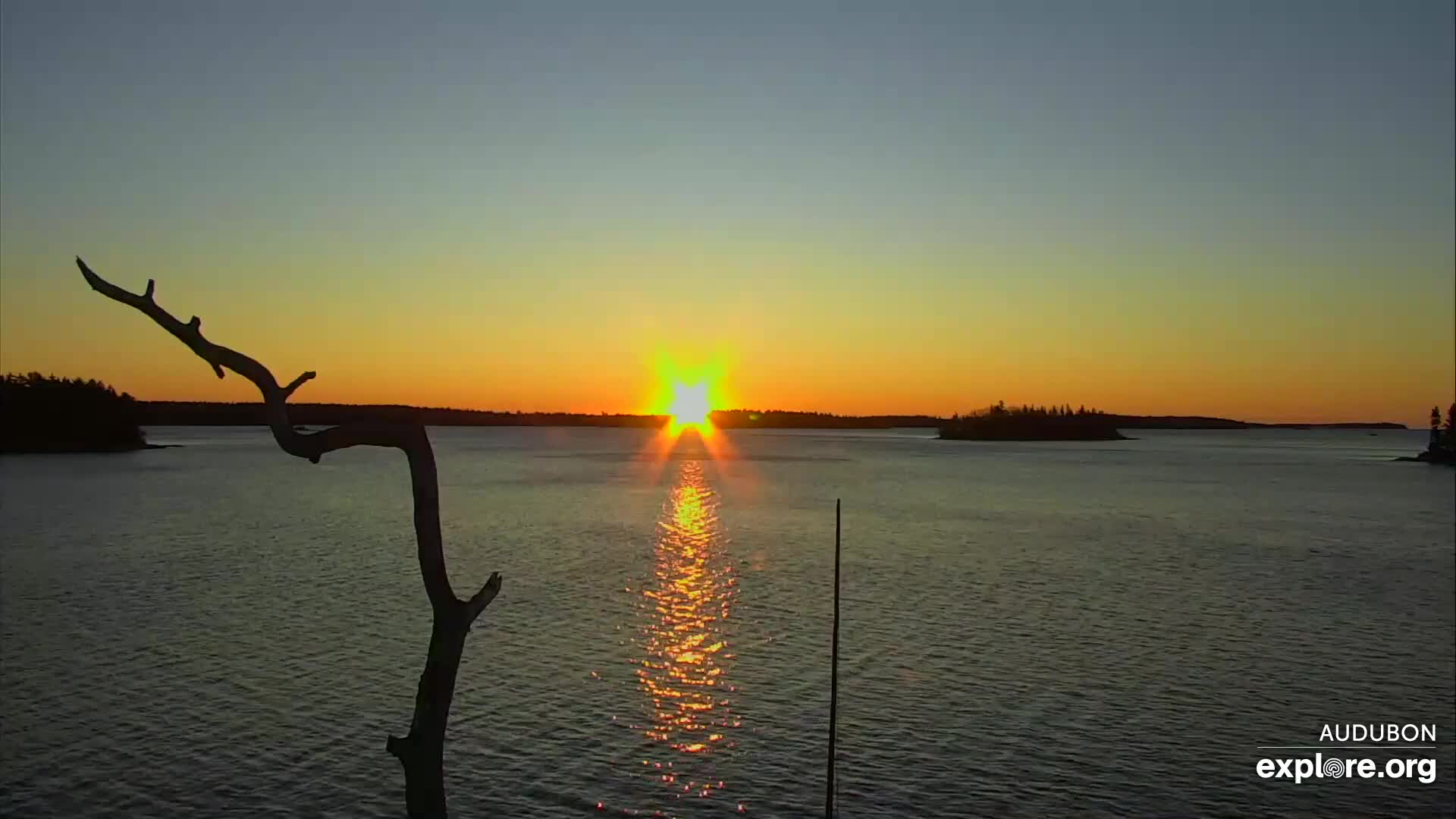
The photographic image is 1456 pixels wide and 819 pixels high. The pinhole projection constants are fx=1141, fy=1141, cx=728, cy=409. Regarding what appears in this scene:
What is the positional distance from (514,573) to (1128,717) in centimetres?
3216

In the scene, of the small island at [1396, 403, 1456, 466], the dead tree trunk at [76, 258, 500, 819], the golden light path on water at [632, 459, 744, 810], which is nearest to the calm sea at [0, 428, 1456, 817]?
the golden light path on water at [632, 459, 744, 810]

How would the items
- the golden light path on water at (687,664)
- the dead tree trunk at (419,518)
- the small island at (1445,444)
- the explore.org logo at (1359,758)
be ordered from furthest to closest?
1. the small island at (1445,444)
2. the golden light path on water at (687,664)
3. the explore.org logo at (1359,758)
4. the dead tree trunk at (419,518)

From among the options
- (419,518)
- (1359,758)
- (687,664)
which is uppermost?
(419,518)

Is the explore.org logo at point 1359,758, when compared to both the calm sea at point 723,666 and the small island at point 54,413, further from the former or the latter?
the small island at point 54,413

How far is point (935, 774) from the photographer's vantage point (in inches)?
962

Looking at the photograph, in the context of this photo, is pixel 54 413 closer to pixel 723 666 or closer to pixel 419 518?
pixel 723 666

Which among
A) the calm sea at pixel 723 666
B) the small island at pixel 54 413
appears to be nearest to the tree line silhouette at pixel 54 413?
the small island at pixel 54 413

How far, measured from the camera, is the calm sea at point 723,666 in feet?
78.4

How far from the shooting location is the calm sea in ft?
78.4

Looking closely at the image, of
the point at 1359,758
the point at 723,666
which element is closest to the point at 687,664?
the point at 723,666

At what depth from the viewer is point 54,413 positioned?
184 metres

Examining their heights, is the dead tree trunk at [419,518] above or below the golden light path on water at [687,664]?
above

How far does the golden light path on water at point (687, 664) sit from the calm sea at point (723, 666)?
160mm

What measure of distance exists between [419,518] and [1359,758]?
24638 mm
